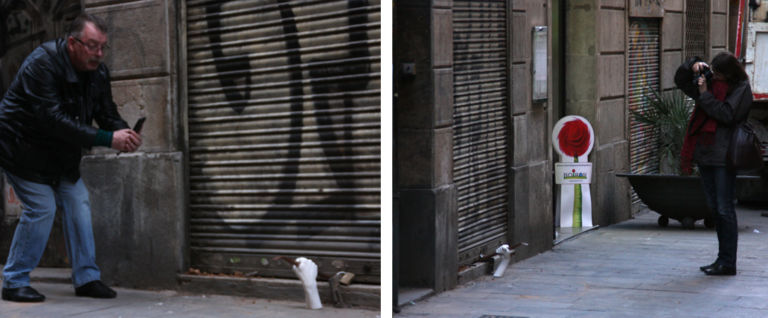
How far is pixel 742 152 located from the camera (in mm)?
7477

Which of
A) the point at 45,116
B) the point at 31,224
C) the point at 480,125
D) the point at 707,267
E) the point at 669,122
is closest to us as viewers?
the point at 45,116

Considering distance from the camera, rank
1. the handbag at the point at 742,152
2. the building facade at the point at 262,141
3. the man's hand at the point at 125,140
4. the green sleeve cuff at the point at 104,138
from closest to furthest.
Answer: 1. the green sleeve cuff at the point at 104,138
2. the man's hand at the point at 125,140
3. the building facade at the point at 262,141
4. the handbag at the point at 742,152

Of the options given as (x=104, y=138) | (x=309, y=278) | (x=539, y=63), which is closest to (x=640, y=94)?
(x=539, y=63)

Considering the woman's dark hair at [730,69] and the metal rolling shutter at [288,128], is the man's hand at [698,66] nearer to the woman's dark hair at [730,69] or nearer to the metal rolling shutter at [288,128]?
the woman's dark hair at [730,69]

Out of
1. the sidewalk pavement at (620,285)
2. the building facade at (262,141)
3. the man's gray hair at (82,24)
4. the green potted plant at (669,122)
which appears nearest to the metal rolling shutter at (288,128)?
the building facade at (262,141)

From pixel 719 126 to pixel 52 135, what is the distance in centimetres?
489

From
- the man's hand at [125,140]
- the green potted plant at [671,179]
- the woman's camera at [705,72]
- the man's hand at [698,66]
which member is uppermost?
the man's hand at [698,66]

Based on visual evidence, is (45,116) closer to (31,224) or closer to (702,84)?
(31,224)

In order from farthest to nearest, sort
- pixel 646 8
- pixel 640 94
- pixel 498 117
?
pixel 640 94
pixel 646 8
pixel 498 117

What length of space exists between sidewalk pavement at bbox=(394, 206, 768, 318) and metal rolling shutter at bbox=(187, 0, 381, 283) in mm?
959

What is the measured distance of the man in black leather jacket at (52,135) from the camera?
4016 millimetres

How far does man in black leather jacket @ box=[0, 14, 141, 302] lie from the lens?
4016mm

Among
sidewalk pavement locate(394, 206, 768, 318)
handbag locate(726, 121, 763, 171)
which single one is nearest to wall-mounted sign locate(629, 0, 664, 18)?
sidewalk pavement locate(394, 206, 768, 318)

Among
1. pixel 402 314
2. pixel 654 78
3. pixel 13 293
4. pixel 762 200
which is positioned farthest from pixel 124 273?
pixel 762 200
